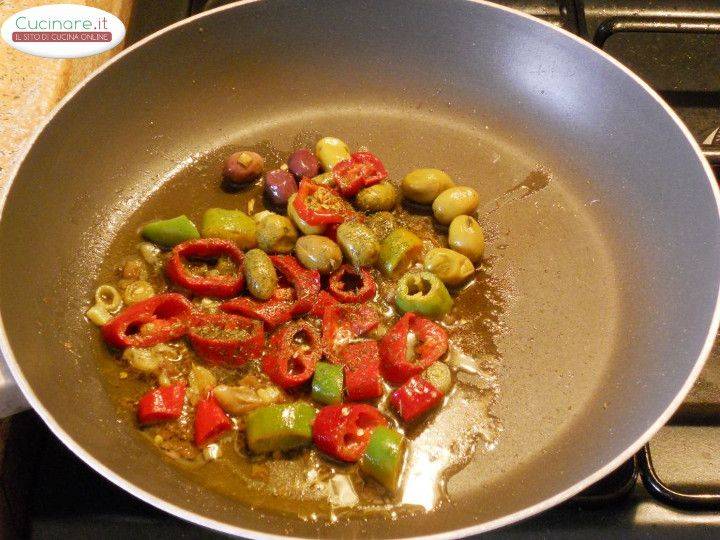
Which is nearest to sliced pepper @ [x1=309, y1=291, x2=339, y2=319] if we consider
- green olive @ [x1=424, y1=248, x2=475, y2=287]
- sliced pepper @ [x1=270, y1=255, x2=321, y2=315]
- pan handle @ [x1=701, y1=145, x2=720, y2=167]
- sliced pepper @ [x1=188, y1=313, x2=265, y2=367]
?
sliced pepper @ [x1=270, y1=255, x2=321, y2=315]

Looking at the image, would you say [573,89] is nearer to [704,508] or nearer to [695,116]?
[695,116]

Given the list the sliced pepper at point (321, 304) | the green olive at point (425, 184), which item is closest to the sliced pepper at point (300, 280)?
the sliced pepper at point (321, 304)

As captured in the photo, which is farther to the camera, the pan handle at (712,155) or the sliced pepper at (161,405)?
the pan handle at (712,155)

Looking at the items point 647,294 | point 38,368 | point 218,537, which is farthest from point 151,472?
point 647,294

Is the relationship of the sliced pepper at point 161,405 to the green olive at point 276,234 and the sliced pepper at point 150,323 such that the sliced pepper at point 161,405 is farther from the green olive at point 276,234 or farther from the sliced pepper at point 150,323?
the green olive at point 276,234

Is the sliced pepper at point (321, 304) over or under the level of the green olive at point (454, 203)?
under

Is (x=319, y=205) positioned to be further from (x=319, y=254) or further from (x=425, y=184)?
(x=425, y=184)
